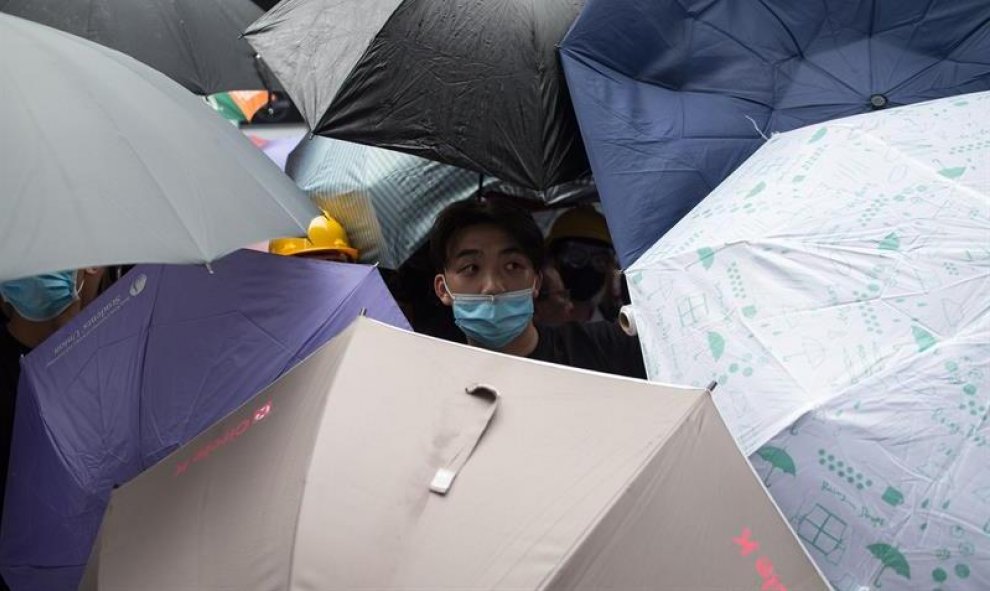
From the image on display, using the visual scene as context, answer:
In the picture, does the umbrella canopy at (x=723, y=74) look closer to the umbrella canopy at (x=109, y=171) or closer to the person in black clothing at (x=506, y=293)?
the person in black clothing at (x=506, y=293)

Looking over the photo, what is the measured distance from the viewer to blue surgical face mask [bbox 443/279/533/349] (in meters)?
3.21

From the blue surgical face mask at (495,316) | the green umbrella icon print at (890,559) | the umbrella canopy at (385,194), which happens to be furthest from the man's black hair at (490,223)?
the green umbrella icon print at (890,559)

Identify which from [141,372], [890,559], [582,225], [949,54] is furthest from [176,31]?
[890,559]

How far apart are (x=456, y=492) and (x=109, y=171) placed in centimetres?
112

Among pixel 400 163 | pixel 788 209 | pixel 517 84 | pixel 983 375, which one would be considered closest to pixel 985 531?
pixel 983 375

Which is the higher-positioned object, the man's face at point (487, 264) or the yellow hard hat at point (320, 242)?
the man's face at point (487, 264)

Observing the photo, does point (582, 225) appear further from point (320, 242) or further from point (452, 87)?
point (452, 87)

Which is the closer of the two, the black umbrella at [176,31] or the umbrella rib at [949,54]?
the umbrella rib at [949,54]

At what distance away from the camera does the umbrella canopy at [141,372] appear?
260 cm

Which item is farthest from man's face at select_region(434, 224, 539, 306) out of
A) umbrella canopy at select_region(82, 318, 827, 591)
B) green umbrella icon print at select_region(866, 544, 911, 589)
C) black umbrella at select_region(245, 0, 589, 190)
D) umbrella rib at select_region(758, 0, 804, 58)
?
green umbrella icon print at select_region(866, 544, 911, 589)

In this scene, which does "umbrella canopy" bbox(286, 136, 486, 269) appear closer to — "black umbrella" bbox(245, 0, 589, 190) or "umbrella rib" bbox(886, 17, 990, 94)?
"black umbrella" bbox(245, 0, 589, 190)

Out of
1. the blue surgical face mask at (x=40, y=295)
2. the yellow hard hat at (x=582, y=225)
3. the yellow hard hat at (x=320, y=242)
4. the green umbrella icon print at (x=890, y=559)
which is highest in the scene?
the green umbrella icon print at (x=890, y=559)

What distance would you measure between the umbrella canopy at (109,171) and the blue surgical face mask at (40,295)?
35.8 inches

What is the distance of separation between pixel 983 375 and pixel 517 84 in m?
1.60
